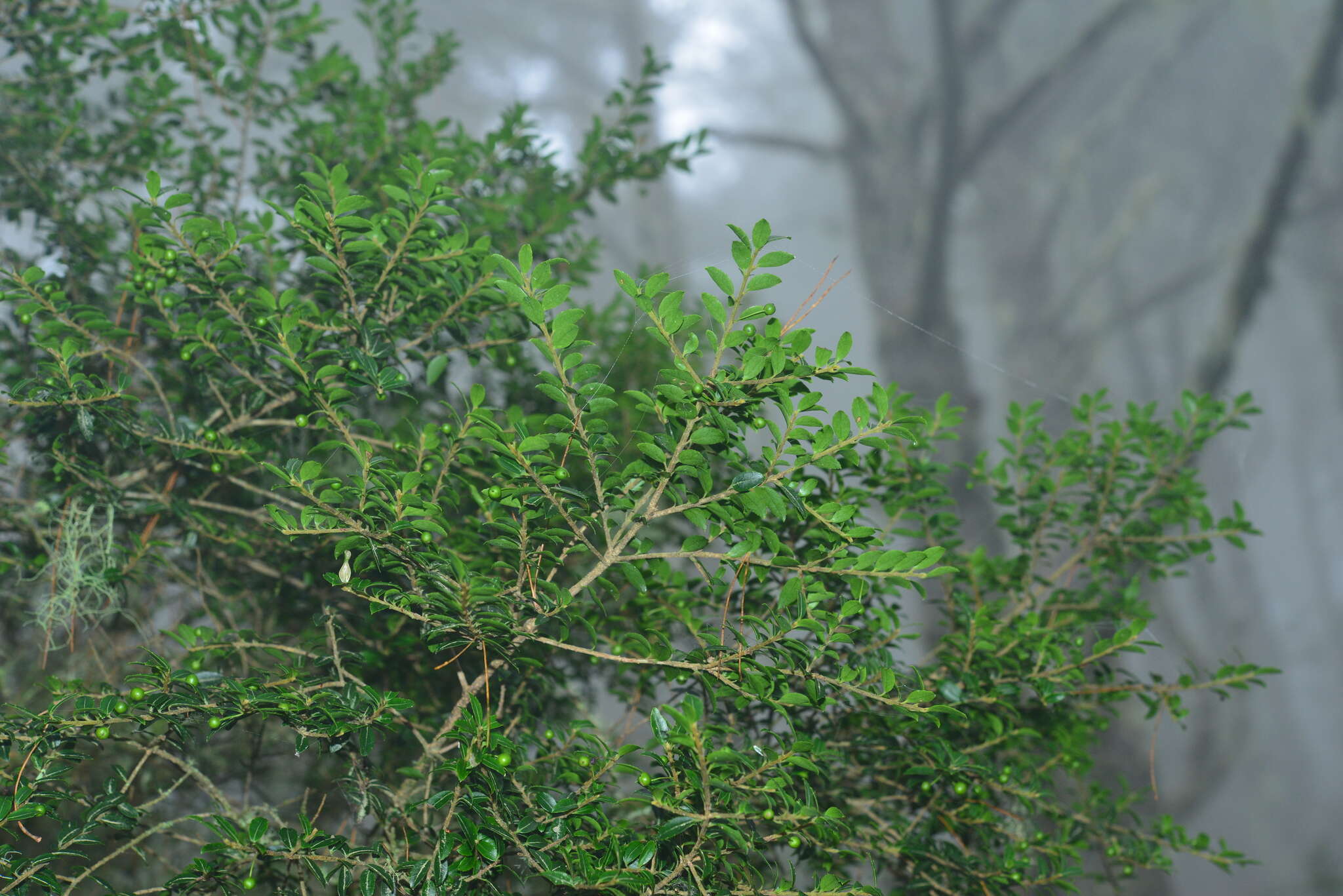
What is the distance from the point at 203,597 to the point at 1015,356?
4079 millimetres

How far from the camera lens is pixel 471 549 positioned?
778mm

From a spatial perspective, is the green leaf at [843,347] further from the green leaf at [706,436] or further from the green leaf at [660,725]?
the green leaf at [660,725]

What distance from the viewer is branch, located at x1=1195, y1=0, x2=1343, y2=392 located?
8.39 ft

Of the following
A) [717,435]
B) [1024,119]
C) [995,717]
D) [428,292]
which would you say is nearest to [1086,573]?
[995,717]

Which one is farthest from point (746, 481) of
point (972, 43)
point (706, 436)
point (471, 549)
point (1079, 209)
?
point (1079, 209)

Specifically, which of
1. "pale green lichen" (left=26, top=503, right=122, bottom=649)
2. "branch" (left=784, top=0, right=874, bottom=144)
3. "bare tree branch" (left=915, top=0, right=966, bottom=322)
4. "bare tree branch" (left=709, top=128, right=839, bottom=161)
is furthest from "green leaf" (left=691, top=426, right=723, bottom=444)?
"bare tree branch" (left=709, top=128, right=839, bottom=161)

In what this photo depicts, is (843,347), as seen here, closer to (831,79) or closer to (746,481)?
(746,481)

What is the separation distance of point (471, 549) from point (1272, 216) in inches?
111

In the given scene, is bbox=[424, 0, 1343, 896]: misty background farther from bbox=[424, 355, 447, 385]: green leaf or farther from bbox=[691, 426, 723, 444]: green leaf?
bbox=[691, 426, 723, 444]: green leaf

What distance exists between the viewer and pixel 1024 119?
5059mm

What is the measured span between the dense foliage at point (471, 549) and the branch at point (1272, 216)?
217 cm

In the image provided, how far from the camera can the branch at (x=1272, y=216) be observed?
2.56 m

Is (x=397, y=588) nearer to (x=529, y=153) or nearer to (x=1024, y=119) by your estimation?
(x=529, y=153)

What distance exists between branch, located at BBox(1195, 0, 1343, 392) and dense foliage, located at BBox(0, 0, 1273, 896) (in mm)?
2170
